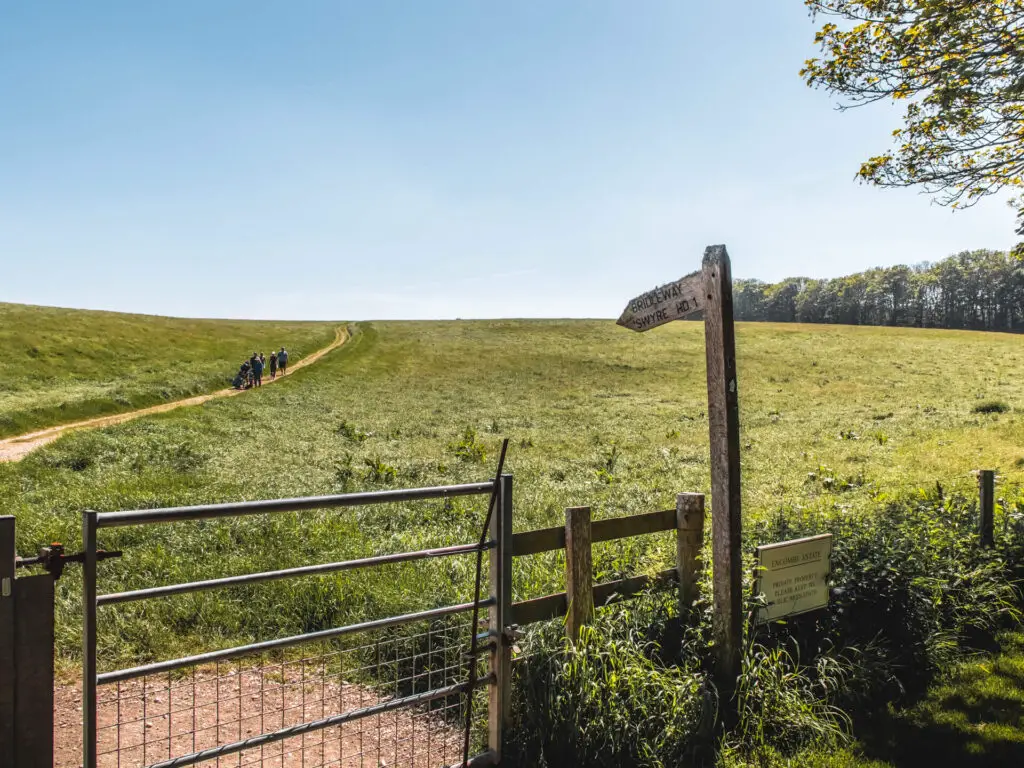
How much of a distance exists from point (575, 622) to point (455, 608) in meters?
1.10

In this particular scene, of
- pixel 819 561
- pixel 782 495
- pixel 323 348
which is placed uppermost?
pixel 323 348

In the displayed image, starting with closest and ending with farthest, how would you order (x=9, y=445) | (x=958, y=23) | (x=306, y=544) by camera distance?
(x=958, y=23) < (x=306, y=544) < (x=9, y=445)

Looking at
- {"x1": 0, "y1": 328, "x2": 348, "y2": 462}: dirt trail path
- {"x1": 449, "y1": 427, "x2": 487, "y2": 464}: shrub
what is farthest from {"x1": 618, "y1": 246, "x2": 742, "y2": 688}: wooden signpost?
{"x1": 0, "y1": 328, "x2": 348, "y2": 462}: dirt trail path

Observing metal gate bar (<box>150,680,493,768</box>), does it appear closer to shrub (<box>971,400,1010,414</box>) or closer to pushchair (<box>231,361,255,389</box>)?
shrub (<box>971,400,1010,414</box>)

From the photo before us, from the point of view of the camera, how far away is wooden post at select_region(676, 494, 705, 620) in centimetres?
533

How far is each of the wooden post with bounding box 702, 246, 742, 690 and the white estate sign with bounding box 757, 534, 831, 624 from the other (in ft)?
1.50

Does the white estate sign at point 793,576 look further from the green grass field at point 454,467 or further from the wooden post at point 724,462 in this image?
the green grass field at point 454,467

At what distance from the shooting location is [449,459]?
18359 millimetres

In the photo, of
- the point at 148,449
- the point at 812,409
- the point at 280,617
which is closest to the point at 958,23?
the point at 280,617

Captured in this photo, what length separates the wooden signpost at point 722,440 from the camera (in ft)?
15.6

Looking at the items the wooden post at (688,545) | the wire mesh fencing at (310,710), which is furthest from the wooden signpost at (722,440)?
the wire mesh fencing at (310,710)

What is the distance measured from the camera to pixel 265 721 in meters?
4.91

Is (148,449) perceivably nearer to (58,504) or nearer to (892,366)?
(58,504)

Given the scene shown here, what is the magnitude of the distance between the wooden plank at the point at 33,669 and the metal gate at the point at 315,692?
141mm
